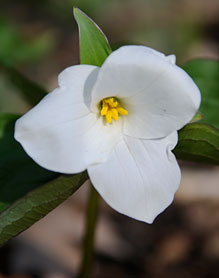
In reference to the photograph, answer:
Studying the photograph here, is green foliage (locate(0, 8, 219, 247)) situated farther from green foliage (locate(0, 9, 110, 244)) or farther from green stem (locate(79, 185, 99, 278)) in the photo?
green stem (locate(79, 185, 99, 278))

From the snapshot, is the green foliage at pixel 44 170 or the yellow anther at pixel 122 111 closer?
the green foliage at pixel 44 170

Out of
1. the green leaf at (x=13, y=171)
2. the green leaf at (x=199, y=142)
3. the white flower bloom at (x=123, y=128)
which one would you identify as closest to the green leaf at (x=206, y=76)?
the green leaf at (x=199, y=142)

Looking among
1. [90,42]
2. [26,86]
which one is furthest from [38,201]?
[26,86]

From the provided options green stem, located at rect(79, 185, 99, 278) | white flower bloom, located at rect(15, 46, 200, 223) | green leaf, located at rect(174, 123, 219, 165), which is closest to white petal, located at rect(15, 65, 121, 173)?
white flower bloom, located at rect(15, 46, 200, 223)

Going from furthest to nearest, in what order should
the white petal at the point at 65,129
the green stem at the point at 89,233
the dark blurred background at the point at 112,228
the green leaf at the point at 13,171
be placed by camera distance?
the dark blurred background at the point at 112,228 → the green stem at the point at 89,233 → the green leaf at the point at 13,171 → the white petal at the point at 65,129

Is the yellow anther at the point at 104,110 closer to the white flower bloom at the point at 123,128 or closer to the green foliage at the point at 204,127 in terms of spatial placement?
the white flower bloom at the point at 123,128

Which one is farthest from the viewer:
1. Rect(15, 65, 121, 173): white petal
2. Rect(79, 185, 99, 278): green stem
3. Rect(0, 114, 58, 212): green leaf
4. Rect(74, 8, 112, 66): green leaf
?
Rect(79, 185, 99, 278): green stem
